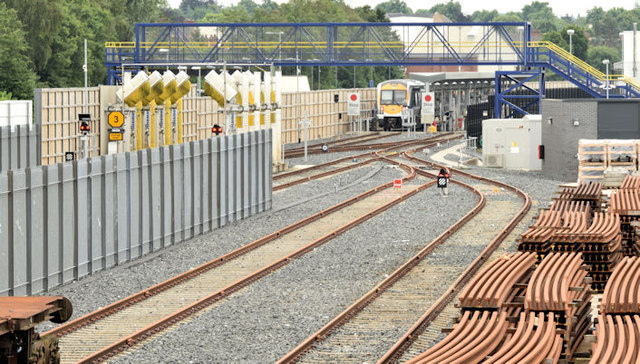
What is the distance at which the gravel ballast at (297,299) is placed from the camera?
15.7m

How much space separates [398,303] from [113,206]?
7.04m

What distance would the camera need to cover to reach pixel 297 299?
19.5m

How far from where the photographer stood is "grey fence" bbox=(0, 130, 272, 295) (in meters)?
19.7

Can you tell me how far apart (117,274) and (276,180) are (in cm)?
2012

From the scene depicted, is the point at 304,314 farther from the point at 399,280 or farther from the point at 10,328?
the point at 10,328

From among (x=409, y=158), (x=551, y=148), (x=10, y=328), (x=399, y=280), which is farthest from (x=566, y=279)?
(x=409, y=158)

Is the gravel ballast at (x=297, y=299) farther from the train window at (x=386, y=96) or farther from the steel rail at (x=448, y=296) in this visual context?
the train window at (x=386, y=96)

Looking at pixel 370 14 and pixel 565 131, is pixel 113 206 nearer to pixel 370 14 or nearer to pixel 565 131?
pixel 565 131

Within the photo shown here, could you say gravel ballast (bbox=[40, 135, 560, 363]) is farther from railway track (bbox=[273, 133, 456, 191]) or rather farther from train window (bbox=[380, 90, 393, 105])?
train window (bbox=[380, 90, 393, 105])

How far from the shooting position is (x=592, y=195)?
26578mm

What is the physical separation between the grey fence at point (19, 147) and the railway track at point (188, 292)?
950 cm

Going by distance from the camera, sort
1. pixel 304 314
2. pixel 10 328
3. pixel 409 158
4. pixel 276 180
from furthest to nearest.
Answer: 1. pixel 409 158
2. pixel 276 180
3. pixel 304 314
4. pixel 10 328

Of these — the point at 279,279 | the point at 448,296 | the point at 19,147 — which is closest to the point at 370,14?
the point at 19,147

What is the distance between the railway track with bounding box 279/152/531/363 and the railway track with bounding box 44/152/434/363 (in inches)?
98.0
